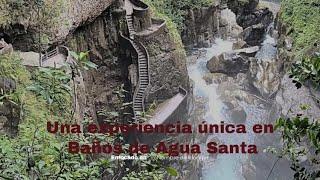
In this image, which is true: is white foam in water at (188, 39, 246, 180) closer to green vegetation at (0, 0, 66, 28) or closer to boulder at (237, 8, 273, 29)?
boulder at (237, 8, 273, 29)

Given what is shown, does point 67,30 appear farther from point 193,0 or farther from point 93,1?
point 193,0

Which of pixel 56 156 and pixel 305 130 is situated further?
pixel 56 156

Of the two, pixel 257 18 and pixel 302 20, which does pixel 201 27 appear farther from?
pixel 302 20

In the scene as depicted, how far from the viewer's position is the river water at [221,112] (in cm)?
1839

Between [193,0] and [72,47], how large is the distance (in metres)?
11.2

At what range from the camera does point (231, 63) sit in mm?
23078

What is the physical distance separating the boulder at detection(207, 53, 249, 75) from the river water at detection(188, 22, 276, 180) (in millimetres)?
852

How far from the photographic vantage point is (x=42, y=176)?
318 cm

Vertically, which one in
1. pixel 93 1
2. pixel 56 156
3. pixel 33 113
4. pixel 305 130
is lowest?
pixel 33 113

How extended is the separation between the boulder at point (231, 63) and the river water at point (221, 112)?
2.80 feet

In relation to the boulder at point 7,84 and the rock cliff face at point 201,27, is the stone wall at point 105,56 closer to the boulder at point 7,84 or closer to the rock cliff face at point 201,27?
the boulder at point 7,84

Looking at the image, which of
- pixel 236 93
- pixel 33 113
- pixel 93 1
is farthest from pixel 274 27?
pixel 33 113

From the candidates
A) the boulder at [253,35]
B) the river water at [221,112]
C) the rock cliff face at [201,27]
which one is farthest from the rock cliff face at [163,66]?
the boulder at [253,35]

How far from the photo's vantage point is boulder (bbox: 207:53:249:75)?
23.1m
